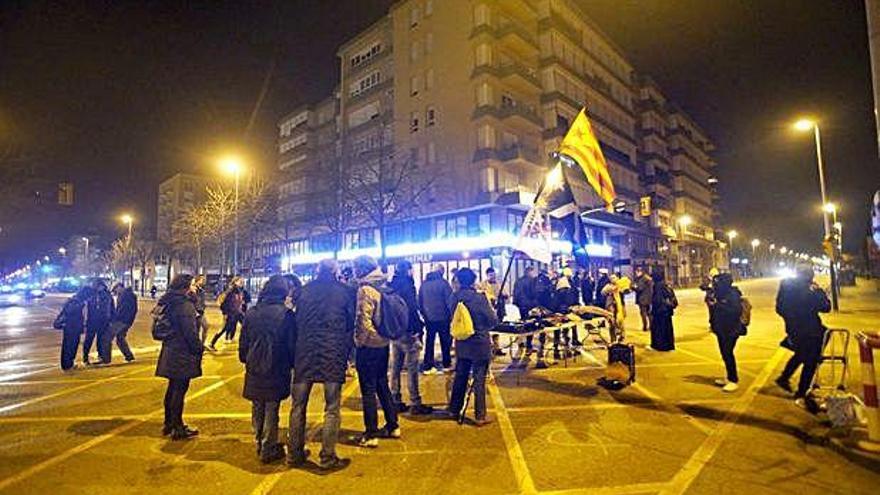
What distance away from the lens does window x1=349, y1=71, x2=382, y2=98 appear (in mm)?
45469

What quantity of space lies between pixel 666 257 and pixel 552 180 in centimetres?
5514

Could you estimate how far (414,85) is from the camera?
40.4 meters

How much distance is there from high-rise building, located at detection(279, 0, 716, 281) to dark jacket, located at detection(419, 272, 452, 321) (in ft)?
74.3

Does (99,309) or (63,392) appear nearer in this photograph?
(63,392)

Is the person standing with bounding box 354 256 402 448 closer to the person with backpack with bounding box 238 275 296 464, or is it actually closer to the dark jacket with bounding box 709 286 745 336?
the person with backpack with bounding box 238 275 296 464

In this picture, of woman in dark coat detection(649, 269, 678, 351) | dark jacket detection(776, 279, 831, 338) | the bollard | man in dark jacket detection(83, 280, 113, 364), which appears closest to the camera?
the bollard

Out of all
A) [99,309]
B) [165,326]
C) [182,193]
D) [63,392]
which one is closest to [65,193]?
[99,309]

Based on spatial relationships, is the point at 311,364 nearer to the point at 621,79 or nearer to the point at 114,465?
the point at 114,465

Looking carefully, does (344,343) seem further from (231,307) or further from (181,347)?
(231,307)

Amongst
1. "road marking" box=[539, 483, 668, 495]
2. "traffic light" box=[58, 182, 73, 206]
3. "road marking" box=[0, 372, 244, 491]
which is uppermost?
"traffic light" box=[58, 182, 73, 206]

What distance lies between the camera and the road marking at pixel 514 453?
4344 mm

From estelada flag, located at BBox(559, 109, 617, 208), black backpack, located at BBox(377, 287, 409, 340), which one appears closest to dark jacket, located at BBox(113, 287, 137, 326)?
black backpack, located at BBox(377, 287, 409, 340)

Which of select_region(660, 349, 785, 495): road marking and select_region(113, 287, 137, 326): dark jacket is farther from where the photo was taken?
select_region(113, 287, 137, 326): dark jacket

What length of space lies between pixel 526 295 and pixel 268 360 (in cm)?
815
